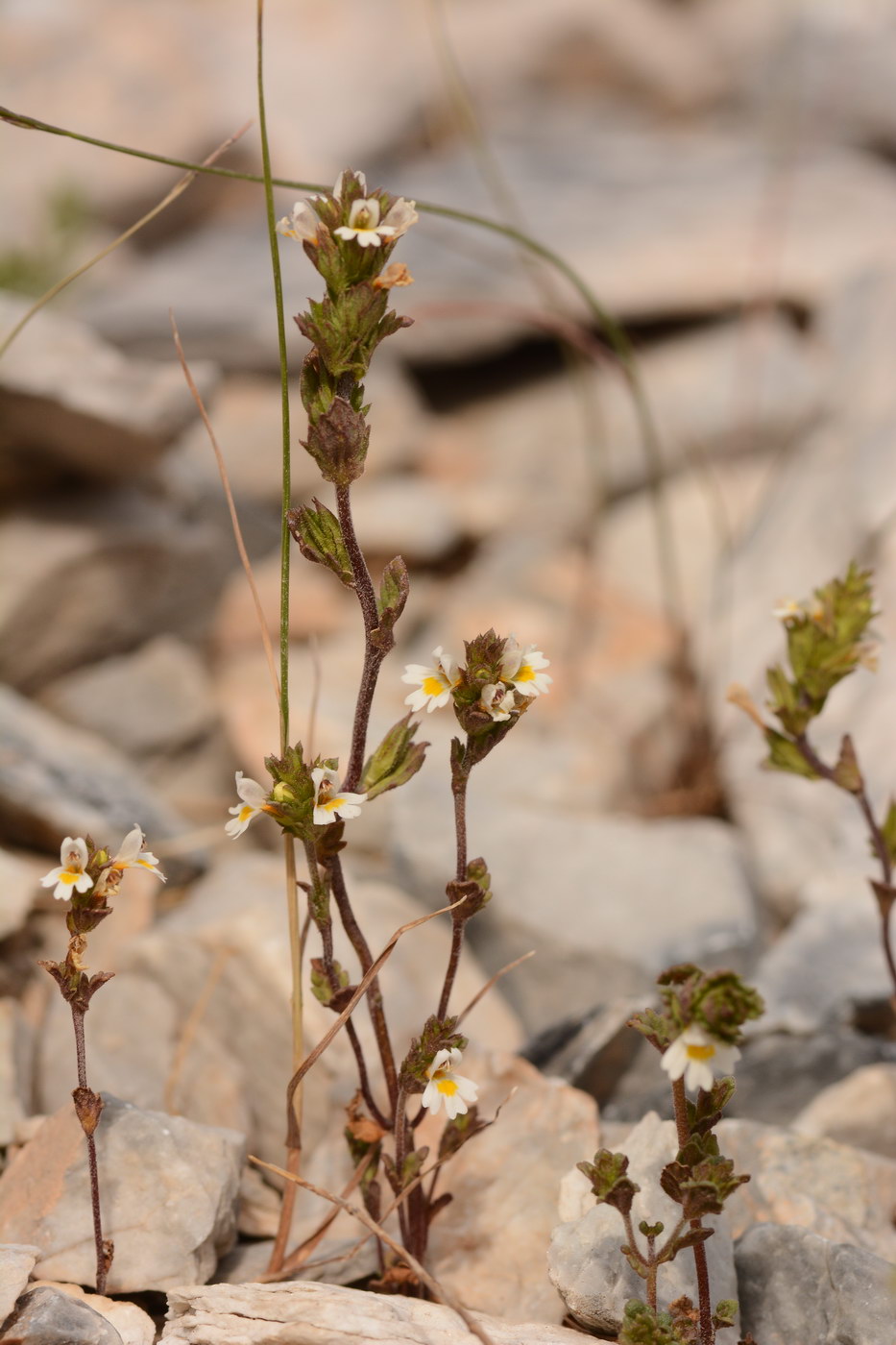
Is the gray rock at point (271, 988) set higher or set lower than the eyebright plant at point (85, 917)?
higher

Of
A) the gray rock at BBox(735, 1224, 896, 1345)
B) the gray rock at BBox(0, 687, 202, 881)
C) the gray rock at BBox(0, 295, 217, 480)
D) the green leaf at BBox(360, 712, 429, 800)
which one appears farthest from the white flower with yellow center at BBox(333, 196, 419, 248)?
the gray rock at BBox(0, 295, 217, 480)

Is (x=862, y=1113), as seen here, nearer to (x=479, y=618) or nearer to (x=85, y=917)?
(x=85, y=917)

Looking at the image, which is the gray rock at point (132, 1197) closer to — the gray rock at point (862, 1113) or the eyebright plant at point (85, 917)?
the eyebright plant at point (85, 917)

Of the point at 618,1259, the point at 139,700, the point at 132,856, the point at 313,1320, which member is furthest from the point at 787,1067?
the point at 139,700

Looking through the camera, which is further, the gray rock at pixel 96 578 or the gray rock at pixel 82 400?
the gray rock at pixel 96 578

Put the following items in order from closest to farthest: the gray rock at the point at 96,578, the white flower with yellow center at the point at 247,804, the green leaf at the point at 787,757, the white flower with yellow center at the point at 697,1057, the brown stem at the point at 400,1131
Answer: the white flower with yellow center at the point at 697,1057 < the white flower with yellow center at the point at 247,804 < the brown stem at the point at 400,1131 < the green leaf at the point at 787,757 < the gray rock at the point at 96,578

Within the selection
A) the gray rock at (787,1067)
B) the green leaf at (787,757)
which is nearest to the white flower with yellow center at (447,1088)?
the green leaf at (787,757)

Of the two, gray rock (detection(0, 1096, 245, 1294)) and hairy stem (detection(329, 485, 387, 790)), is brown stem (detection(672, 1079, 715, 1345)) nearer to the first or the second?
hairy stem (detection(329, 485, 387, 790))
